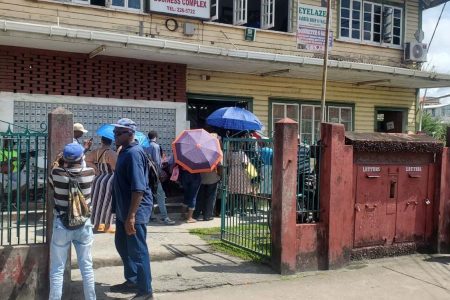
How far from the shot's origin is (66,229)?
4480 mm

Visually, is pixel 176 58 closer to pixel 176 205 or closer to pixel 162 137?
pixel 162 137

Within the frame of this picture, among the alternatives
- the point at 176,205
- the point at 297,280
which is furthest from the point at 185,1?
the point at 297,280

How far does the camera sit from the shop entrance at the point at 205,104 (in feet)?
39.3

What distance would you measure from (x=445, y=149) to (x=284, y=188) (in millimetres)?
3034

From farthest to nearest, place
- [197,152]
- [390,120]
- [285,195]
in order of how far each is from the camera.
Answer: [390,120] → [197,152] → [285,195]

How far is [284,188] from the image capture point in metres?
6.09

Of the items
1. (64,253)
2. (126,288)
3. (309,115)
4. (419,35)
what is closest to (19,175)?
(64,253)

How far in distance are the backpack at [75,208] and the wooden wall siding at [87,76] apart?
19.3ft

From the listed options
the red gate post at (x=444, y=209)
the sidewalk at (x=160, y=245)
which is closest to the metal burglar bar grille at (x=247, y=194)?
the sidewalk at (x=160, y=245)

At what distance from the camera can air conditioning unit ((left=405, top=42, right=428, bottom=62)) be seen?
14.4 meters

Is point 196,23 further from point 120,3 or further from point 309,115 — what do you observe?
point 309,115

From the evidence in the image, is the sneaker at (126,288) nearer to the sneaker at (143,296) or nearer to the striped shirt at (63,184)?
the sneaker at (143,296)

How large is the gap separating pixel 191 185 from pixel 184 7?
4706mm

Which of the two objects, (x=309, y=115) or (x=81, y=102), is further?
(x=309, y=115)
